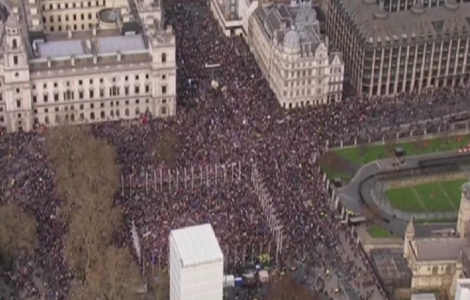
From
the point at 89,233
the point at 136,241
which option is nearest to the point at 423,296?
the point at 136,241

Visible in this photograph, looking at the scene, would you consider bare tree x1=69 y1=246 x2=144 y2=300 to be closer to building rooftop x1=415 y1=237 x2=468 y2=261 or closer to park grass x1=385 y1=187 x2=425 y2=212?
building rooftop x1=415 y1=237 x2=468 y2=261

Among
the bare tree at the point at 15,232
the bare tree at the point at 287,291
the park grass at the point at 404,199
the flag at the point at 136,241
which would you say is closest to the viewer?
the bare tree at the point at 287,291

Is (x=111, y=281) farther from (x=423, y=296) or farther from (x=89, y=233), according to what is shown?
(x=423, y=296)

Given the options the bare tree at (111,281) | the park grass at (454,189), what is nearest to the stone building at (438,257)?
the park grass at (454,189)

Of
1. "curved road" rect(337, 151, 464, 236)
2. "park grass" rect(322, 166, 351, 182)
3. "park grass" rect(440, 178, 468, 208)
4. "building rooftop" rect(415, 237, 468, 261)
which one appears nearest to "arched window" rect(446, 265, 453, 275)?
"building rooftop" rect(415, 237, 468, 261)

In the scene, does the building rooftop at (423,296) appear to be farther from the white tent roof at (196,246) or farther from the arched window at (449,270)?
the white tent roof at (196,246)

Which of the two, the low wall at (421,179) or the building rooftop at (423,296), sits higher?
the low wall at (421,179)
